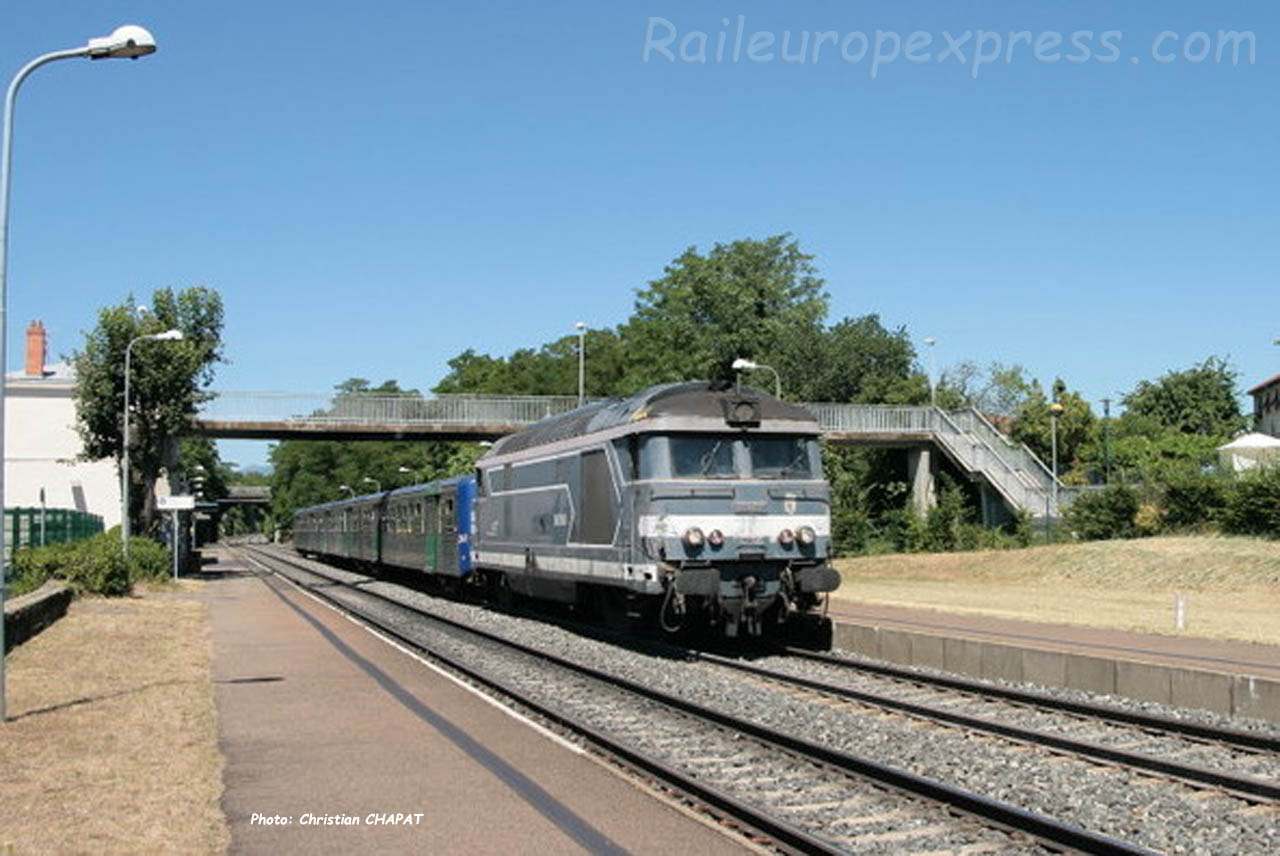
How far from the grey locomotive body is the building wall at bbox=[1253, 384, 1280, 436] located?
275ft

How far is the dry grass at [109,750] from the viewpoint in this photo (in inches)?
318

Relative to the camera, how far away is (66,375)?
216 ft

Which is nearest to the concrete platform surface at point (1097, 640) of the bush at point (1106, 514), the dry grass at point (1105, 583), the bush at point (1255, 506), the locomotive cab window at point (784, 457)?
the dry grass at point (1105, 583)

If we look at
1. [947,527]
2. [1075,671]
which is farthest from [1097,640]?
[947,527]

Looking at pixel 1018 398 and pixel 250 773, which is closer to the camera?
pixel 250 773

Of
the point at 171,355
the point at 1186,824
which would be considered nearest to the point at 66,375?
the point at 171,355

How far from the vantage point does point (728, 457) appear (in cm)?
1780

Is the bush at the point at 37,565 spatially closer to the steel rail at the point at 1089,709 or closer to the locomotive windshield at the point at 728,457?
the locomotive windshield at the point at 728,457

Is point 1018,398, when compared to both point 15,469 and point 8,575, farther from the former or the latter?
point 8,575

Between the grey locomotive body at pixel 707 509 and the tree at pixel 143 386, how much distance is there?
93.0 feet

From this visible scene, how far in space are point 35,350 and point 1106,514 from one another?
50.8 meters

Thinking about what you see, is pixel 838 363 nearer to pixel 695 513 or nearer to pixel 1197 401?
pixel 1197 401

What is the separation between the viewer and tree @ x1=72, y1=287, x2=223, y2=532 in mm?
43125

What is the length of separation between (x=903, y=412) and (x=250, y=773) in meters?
46.8
